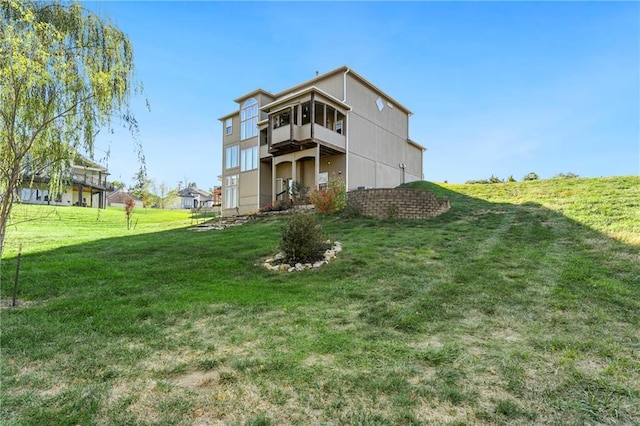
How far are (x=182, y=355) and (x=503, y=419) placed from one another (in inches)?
127

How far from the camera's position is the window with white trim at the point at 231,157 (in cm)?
2370

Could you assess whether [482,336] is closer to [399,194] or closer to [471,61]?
[399,194]

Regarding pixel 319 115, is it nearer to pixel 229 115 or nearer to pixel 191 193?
pixel 229 115

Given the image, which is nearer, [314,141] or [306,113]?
[314,141]

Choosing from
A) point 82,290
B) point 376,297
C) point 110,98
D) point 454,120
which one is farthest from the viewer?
point 454,120

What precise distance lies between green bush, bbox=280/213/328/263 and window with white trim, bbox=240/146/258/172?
47.3ft

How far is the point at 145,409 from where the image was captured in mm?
2697

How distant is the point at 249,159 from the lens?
881 inches

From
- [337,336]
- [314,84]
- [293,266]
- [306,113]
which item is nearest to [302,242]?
[293,266]

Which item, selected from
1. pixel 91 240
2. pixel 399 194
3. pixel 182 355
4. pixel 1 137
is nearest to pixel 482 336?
pixel 182 355

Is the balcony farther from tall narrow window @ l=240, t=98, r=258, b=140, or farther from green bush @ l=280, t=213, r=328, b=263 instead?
green bush @ l=280, t=213, r=328, b=263

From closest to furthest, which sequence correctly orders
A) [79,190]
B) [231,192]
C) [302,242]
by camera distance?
1. [302,242]
2. [231,192]
3. [79,190]

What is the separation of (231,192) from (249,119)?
17.7 ft

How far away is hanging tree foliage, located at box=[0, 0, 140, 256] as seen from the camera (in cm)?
430
